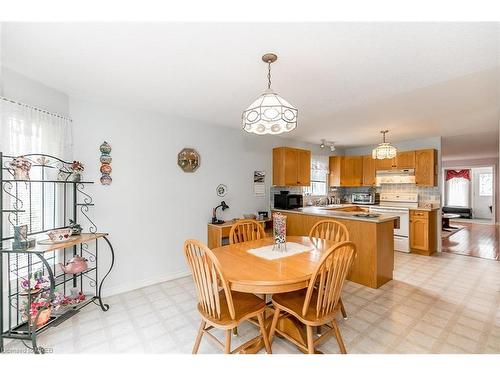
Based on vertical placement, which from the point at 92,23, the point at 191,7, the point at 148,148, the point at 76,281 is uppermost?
the point at 92,23

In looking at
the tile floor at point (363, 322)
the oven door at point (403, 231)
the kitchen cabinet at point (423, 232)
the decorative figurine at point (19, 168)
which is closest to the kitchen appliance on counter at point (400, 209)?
the oven door at point (403, 231)

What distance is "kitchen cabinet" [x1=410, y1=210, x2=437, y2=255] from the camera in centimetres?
443

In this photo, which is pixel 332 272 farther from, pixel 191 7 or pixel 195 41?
pixel 195 41

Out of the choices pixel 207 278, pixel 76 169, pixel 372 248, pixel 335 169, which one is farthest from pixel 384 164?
pixel 76 169

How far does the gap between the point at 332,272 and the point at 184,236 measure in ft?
8.09

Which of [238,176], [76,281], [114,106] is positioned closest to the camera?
[76,281]

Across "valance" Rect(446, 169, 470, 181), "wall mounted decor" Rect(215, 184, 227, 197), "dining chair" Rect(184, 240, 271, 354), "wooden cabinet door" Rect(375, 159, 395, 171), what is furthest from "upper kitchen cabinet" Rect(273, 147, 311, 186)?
"valance" Rect(446, 169, 470, 181)

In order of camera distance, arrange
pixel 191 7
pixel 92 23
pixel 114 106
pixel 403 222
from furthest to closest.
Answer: pixel 403 222
pixel 114 106
pixel 92 23
pixel 191 7

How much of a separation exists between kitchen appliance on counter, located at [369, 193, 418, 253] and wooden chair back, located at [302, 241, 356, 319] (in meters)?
3.85

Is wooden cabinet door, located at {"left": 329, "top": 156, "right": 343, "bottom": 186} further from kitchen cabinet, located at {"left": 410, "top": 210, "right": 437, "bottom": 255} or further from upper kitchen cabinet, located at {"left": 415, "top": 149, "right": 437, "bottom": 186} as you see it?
kitchen cabinet, located at {"left": 410, "top": 210, "right": 437, "bottom": 255}

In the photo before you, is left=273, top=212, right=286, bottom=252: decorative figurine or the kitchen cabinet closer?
left=273, top=212, right=286, bottom=252: decorative figurine

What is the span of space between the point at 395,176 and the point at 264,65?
463cm

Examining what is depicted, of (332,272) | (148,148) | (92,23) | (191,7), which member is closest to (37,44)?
(92,23)

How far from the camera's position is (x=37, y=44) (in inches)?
64.1
